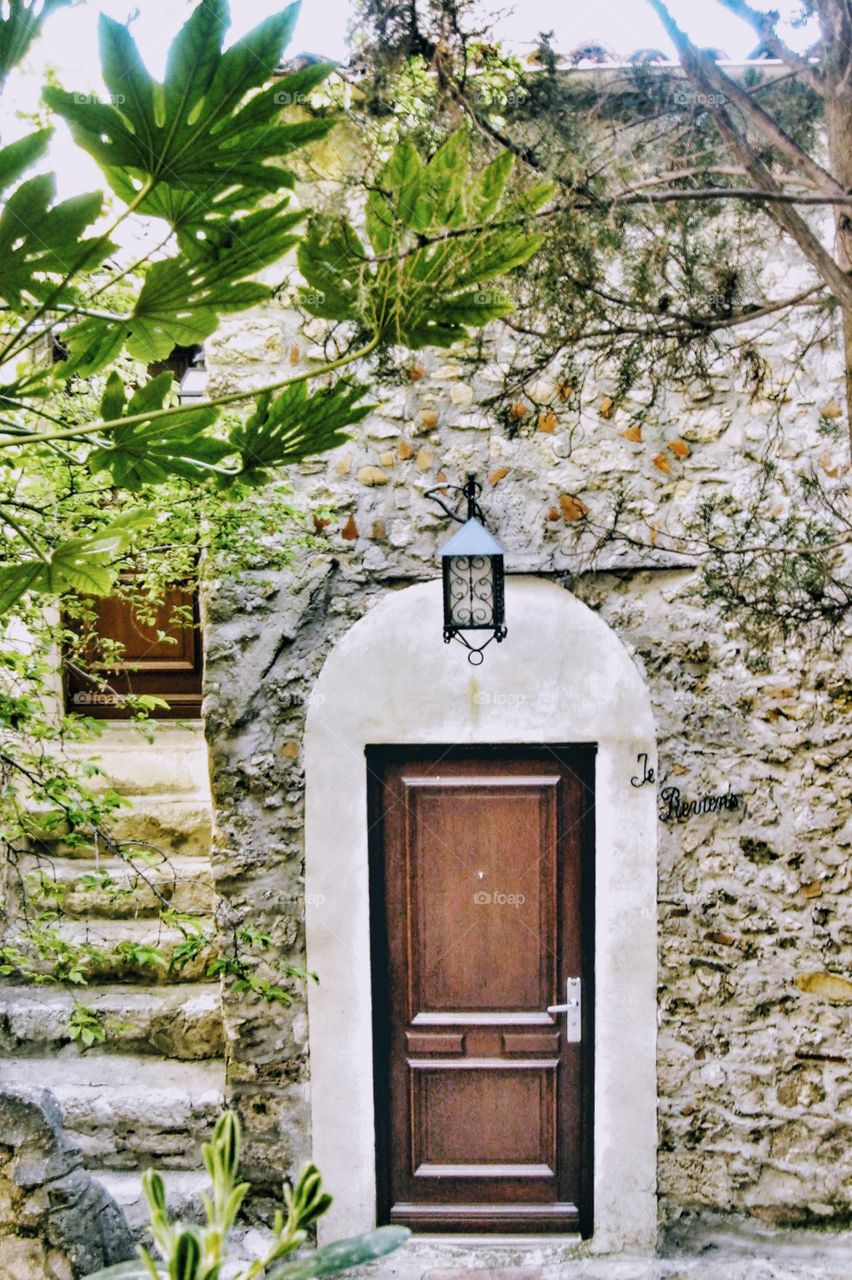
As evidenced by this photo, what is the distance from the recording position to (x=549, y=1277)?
3.37 metres

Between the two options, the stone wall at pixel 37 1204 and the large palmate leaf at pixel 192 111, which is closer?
the large palmate leaf at pixel 192 111

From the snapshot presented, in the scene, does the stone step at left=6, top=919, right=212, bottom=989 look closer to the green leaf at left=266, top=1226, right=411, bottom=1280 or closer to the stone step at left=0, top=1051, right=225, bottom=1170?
the stone step at left=0, top=1051, right=225, bottom=1170

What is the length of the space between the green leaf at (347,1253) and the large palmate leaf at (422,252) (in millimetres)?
717

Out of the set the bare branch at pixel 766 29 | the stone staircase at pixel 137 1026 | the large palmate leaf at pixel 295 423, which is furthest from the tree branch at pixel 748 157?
the stone staircase at pixel 137 1026

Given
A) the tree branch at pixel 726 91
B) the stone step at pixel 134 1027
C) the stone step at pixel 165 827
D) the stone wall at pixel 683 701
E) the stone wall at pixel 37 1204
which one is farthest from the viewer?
the stone step at pixel 165 827

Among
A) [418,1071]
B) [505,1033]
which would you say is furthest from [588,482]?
[418,1071]

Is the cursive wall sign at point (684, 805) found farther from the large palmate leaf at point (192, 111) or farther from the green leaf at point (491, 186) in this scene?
the large palmate leaf at point (192, 111)

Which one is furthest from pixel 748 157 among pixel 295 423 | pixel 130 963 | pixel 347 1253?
pixel 130 963

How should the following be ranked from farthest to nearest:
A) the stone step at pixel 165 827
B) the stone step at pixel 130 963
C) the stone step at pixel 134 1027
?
the stone step at pixel 165 827, the stone step at pixel 130 963, the stone step at pixel 134 1027

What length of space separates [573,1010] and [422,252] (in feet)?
10.8

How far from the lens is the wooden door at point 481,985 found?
3.51 meters

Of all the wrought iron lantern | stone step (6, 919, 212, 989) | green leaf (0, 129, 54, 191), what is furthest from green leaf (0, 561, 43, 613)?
stone step (6, 919, 212, 989)

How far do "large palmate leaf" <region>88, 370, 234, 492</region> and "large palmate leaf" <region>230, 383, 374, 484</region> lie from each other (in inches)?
1.3

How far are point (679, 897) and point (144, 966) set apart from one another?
7.66 feet
